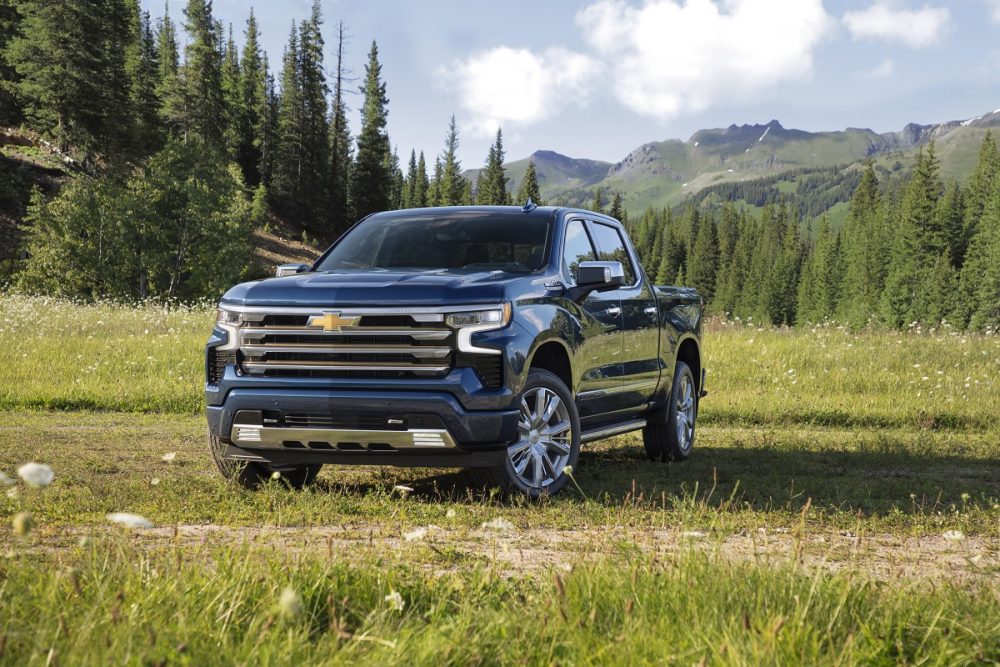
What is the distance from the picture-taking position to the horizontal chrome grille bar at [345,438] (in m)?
6.00

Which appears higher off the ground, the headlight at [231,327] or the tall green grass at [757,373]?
the headlight at [231,327]

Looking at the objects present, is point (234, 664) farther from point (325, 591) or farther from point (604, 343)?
point (604, 343)

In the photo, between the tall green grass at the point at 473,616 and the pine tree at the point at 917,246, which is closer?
the tall green grass at the point at 473,616

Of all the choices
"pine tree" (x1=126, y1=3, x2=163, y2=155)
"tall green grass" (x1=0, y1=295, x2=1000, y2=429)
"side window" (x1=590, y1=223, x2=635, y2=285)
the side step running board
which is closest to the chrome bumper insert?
the side step running board

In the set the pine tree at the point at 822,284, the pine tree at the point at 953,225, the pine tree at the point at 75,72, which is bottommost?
the pine tree at the point at 822,284

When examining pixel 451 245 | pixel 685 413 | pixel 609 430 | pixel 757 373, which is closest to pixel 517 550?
pixel 609 430

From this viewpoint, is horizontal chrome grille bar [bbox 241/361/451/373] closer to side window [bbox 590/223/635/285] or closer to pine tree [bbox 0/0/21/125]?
side window [bbox 590/223/635/285]

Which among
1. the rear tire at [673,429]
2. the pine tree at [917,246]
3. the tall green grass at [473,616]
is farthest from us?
the pine tree at [917,246]

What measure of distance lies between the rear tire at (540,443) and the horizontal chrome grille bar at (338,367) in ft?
2.24

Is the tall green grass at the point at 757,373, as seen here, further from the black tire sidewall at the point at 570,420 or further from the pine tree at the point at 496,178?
the pine tree at the point at 496,178

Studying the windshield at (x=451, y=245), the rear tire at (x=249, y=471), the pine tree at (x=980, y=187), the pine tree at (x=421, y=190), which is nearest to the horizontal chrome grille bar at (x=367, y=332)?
the rear tire at (x=249, y=471)

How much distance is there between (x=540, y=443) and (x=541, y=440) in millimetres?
22

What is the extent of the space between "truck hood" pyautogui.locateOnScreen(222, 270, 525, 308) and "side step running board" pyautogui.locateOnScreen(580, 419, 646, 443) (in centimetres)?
149

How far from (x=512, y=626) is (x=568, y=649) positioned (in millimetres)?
205
